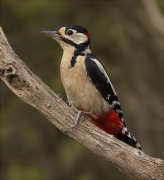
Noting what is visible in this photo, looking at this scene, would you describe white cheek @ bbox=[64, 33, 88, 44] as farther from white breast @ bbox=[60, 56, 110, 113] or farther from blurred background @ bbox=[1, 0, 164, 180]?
blurred background @ bbox=[1, 0, 164, 180]

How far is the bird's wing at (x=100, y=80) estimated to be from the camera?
423cm

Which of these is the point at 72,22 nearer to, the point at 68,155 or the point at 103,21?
the point at 103,21

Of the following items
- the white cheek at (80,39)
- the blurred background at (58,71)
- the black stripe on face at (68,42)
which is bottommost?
the blurred background at (58,71)

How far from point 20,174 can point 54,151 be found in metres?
1.01

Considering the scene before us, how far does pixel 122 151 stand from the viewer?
12.4 feet

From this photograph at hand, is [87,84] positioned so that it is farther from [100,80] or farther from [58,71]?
[58,71]

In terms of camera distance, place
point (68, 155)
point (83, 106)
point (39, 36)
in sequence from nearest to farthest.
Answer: point (83, 106)
point (39, 36)
point (68, 155)

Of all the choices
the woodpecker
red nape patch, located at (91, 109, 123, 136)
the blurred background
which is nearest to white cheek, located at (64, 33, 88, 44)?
the woodpecker

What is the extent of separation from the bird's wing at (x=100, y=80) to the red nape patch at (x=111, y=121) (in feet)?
0.37

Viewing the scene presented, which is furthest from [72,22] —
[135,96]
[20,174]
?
[20,174]

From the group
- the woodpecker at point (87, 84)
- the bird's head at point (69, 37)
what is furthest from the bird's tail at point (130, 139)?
the bird's head at point (69, 37)

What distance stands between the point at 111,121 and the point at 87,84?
66cm

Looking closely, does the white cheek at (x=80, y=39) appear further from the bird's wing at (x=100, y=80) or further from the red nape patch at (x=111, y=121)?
the red nape patch at (x=111, y=121)

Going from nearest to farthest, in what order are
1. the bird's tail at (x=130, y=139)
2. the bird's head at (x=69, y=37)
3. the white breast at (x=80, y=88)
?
the white breast at (x=80, y=88) → the bird's tail at (x=130, y=139) → the bird's head at (x=69, y=37)
